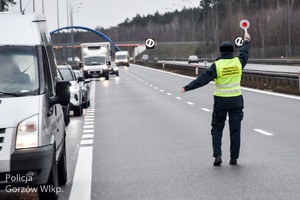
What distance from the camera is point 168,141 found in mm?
10938

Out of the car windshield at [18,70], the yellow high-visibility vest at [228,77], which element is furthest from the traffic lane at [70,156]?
the yellow high-visibility vest at [228,77]

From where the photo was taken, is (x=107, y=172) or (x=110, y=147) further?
(x=110, y=147)

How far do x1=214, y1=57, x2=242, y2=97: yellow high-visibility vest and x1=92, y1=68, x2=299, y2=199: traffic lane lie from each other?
3.33 feet

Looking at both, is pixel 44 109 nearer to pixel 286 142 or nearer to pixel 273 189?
pixel 273 189

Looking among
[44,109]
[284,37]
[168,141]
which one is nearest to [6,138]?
[44,109]

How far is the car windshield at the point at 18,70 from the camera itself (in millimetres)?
6062

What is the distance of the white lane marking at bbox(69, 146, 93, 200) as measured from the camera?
6577 millimetres

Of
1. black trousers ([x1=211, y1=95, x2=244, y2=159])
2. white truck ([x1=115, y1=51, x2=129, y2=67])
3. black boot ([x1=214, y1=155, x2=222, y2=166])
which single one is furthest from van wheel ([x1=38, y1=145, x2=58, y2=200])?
white truck ([x1=115, y1=51, x2=129, y2=67])

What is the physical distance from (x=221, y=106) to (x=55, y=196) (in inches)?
126

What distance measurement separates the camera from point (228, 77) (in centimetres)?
848

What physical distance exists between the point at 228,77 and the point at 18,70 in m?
3.36

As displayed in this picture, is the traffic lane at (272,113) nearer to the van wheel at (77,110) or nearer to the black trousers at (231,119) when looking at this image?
the black trousers at (231,119)

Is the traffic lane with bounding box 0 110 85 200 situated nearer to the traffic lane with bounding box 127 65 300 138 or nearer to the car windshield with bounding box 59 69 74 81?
the car windshield with bounding box 59 69 74 81

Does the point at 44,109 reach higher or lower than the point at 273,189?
higher
